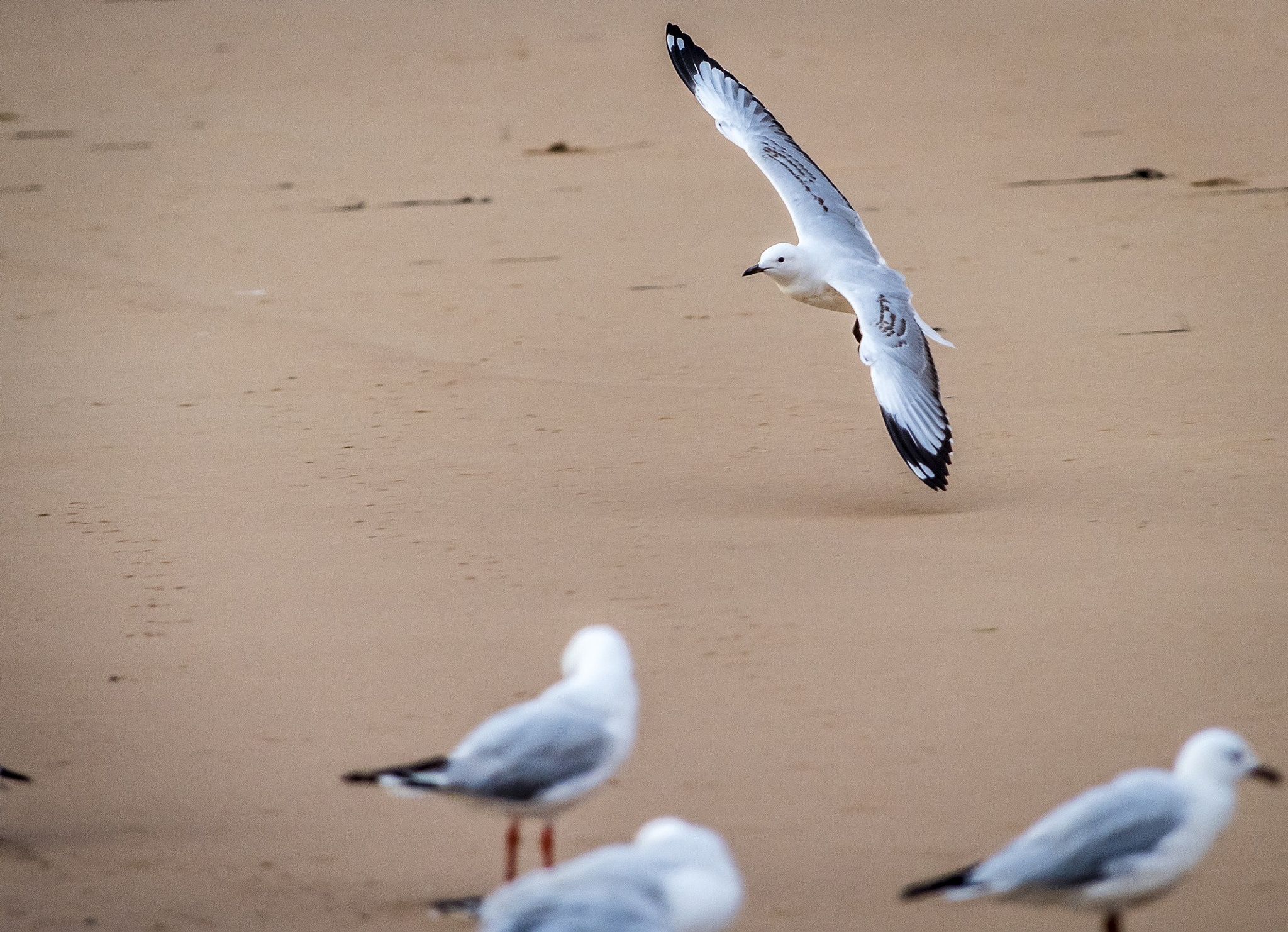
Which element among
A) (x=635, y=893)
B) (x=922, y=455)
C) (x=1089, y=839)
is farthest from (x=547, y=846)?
(x=922, y=455)

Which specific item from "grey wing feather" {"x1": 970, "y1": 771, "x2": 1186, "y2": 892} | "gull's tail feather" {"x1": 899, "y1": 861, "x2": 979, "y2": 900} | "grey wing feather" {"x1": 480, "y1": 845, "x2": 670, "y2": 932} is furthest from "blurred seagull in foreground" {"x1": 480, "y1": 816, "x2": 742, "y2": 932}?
"grey wing feather" {"x1": 970, "y1": 771, "x2": 1186, "y2": 892}

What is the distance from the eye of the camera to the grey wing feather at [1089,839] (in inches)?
126

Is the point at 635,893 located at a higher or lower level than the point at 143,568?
lower

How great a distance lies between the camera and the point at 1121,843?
3.24m

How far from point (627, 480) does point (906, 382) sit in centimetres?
129

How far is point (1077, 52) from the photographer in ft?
48.6

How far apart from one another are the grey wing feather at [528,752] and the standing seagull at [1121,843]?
0.80m

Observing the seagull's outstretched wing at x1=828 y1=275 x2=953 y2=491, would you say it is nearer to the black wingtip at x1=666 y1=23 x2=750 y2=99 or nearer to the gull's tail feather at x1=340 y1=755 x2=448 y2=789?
the black wingtip at x1=666 y1=23 x2=750 y2=99

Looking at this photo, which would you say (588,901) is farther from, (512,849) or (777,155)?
(777,155)

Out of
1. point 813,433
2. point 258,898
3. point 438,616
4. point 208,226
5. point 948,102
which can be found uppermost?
point 948,102

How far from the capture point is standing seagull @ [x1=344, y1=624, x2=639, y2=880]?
351cm

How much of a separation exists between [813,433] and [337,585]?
8.23 ft

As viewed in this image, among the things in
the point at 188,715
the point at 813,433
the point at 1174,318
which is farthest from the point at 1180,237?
the point at 188,715

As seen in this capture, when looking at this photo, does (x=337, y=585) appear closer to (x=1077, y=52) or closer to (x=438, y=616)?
(x=438, y=616)
